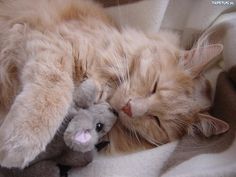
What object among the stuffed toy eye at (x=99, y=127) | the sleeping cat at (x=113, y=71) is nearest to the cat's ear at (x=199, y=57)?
the sleeping cat at (x=113, y=71)

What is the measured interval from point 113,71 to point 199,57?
13.6 inches

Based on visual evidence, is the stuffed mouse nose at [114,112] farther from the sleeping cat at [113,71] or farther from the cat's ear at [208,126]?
the cat's ear at [208,126]

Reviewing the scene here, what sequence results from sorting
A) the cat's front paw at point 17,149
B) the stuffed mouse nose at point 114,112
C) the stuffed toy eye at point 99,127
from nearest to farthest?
1. the cat's front paw at point 17,149
2. the stuffed toy eye at point 99,127
3. the stuffed mouse nose at point 114,112

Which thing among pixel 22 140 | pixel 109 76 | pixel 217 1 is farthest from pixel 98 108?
pixel 217 1

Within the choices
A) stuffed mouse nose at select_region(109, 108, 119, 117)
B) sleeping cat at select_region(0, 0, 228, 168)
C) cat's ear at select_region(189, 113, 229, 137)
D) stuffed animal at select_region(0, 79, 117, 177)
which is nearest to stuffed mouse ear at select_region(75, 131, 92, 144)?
stuffed animal at select_region(0, 79, 117, 177)

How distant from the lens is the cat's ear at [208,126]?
1.39 metres

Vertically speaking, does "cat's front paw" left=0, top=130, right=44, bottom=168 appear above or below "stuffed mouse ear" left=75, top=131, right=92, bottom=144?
below

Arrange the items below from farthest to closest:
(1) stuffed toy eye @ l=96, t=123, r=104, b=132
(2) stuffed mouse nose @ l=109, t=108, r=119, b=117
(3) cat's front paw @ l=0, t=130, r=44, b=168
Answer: (2) stuffed mouse nose @ l=109, t=108, r=119, b=117 < (1) stuffed toy eye @ l=96, t=123, r=104, b=132 < (3) cat's front paw @ l=0, t=130, r=44, b=168

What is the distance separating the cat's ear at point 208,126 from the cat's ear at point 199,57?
178mm

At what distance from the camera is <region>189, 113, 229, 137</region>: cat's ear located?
A: 54.6 inches

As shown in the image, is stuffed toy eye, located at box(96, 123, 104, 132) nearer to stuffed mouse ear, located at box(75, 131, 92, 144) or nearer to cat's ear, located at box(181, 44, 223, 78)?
stuffed mouse ear, located at box(75, 131, 92, 144)

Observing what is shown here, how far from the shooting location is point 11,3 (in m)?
1.68

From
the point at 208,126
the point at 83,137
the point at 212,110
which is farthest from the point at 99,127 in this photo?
the point at 212,110

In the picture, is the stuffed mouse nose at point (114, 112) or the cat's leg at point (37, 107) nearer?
the cat's leg at point (37, 107)
